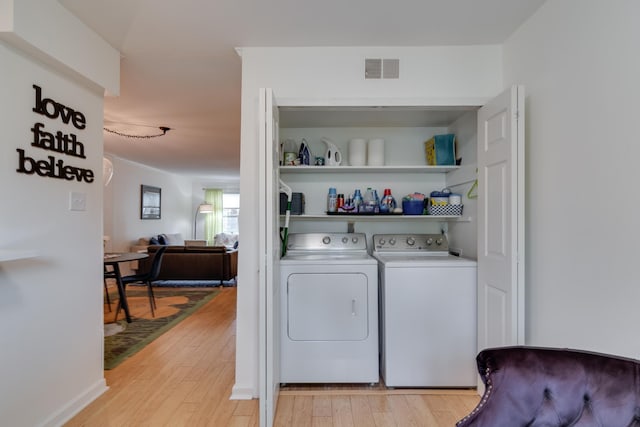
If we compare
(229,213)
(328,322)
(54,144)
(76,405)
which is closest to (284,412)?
(328,322)

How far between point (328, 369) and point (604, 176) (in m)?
1.89

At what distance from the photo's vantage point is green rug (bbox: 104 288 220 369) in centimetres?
296

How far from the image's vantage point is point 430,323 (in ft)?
7.29

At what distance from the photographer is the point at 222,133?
457 cm

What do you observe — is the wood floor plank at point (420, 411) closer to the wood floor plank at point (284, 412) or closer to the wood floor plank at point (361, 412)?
the wood floor plank at point (361, 412)

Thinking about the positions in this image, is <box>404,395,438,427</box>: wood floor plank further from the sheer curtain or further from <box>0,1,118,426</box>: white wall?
the sheer curtain

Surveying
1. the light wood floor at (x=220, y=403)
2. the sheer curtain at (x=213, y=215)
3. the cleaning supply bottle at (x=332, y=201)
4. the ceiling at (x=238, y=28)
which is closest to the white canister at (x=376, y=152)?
the cleaning supply bottle at (x=332, y=201)

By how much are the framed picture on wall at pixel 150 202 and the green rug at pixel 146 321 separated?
7.26 feet

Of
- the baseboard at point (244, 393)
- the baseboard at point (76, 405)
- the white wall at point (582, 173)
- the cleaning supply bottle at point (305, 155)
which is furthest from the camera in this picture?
the cleaning supply bottle at point (305, 155)

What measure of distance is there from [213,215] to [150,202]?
2.14 metres

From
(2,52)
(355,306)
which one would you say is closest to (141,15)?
(2,52)

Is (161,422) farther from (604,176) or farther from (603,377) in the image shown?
(604,176)

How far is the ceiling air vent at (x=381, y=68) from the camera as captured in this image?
2277 mm

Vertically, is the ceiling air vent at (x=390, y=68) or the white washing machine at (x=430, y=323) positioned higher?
the ceiling air vent at (x=390, y=68)
